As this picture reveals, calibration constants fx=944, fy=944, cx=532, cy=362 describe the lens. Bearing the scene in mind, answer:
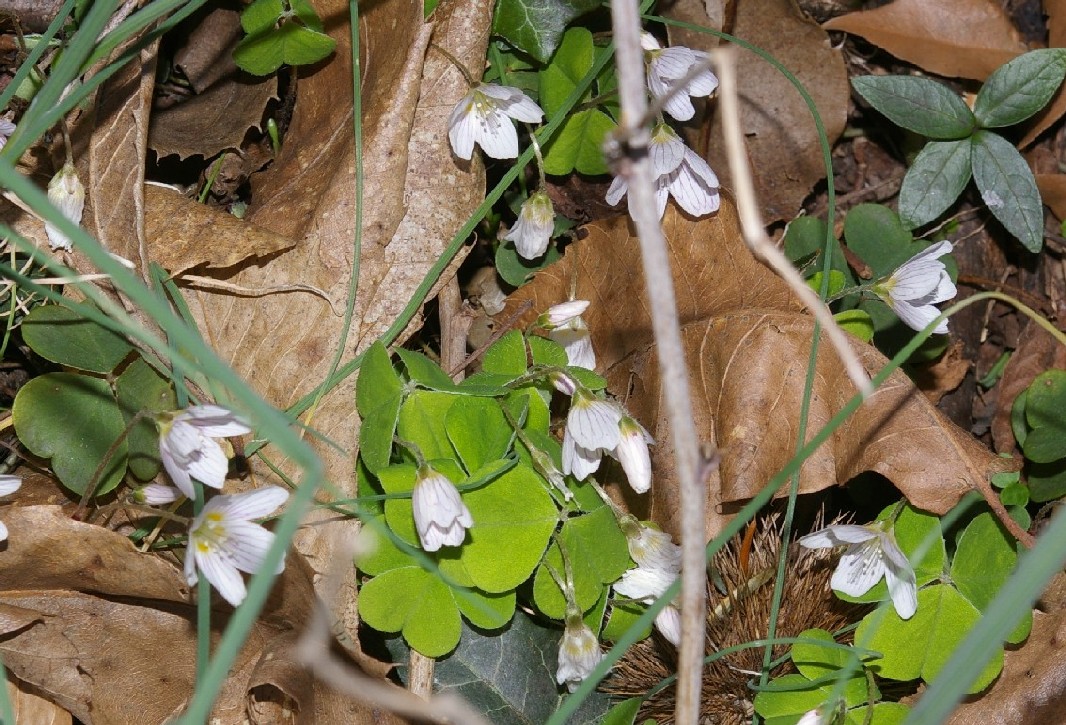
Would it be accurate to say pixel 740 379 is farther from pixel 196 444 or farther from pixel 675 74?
pixel 196 444

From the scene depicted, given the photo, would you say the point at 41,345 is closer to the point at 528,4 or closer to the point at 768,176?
the point at 528,4

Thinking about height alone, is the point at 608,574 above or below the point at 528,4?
below

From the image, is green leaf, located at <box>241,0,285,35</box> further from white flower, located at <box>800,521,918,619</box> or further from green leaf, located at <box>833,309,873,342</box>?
white flower, located at <box>800,521,918,619</box>

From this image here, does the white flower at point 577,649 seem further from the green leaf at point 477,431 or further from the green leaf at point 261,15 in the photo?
the green leaf at point 261,15

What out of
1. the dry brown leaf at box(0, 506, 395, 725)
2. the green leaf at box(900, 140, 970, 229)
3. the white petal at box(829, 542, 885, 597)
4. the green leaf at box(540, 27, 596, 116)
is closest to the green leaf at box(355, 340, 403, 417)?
the dry brown leaf at box(0, 506, 395, 725)

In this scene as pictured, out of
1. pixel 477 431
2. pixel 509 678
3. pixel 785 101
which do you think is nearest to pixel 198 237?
pixel 477 431

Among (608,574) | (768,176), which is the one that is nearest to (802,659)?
(608,574)
